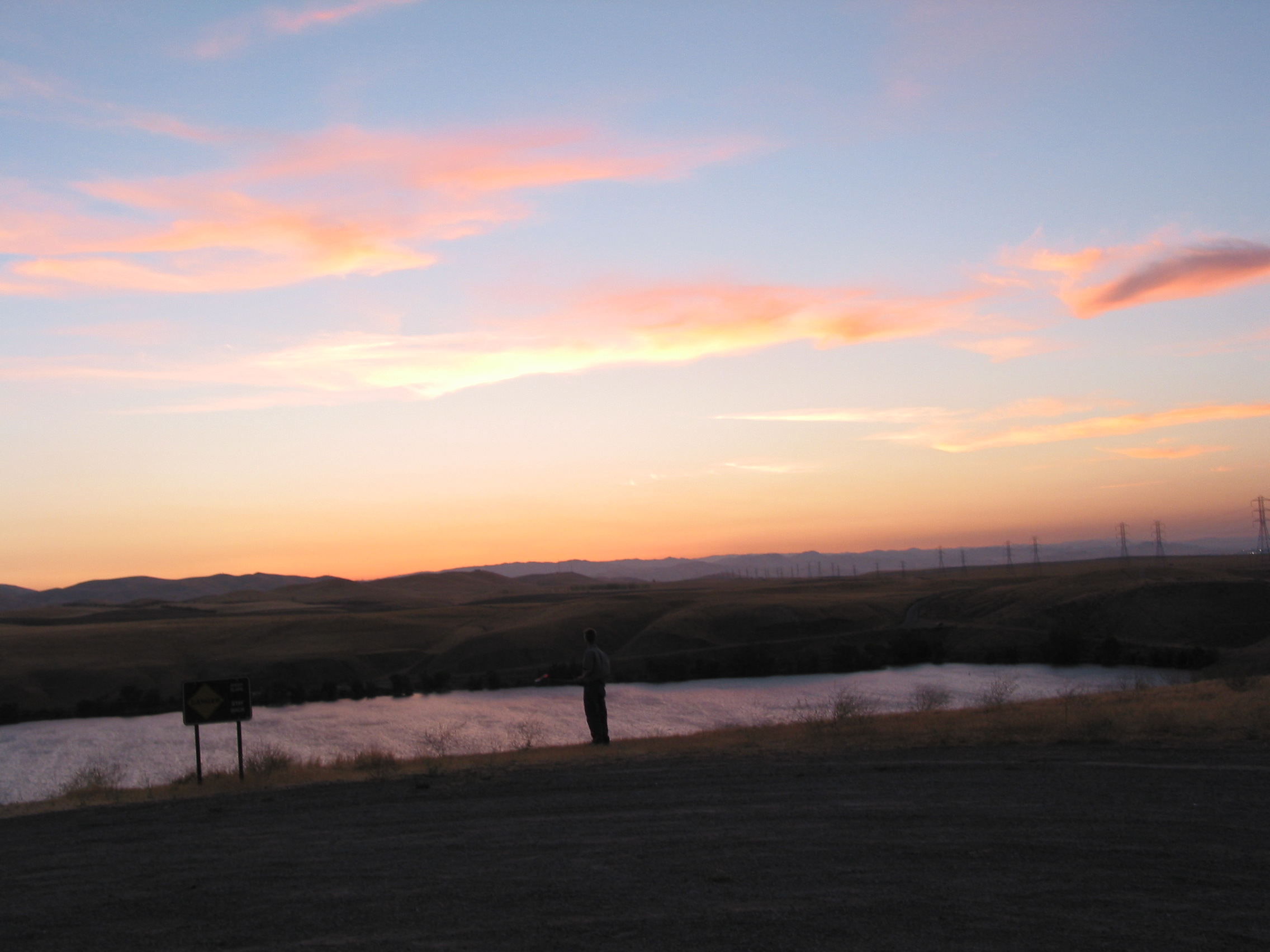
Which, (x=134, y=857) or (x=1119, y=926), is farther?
(x=134, y=857)

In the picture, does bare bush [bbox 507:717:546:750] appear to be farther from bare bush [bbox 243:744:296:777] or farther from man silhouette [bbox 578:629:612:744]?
man silhouette [bbox 578:629:612:744]

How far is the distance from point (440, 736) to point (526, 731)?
11.3 feet

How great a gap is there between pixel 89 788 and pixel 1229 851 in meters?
16.5

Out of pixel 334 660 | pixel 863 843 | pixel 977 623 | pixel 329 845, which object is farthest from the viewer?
pixel 977 623

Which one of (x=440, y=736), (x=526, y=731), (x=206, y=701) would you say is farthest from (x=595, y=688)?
(x=526, y=731)

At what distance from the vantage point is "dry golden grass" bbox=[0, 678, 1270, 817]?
44.0ft

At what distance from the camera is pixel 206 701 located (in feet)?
51.9

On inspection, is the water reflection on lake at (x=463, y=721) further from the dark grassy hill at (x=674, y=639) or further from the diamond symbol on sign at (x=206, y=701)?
the diamond symbol on sign at (x=206, y=701)

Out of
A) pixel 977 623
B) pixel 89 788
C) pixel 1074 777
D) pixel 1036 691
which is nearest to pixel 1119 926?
pixel 1074 777

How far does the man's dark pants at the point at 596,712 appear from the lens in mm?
16422

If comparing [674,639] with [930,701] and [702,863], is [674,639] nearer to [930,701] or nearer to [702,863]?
[930,701]

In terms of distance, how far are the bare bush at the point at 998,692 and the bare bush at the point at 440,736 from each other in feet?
39.1

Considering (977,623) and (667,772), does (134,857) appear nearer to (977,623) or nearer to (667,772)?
(667,772)

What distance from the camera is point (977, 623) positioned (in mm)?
75250
